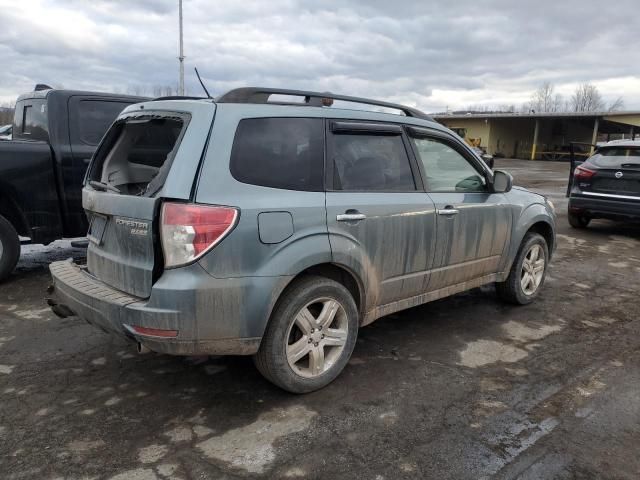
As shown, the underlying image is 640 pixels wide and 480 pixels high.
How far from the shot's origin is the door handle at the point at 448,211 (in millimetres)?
3986

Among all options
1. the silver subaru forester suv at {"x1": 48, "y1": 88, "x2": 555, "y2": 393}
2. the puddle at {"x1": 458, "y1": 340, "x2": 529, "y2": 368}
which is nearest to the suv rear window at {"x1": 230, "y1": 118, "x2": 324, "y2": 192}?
the silver subaru forester suv at {"x1": 48, "y1": 88, "x2": 555, "y2": 393}

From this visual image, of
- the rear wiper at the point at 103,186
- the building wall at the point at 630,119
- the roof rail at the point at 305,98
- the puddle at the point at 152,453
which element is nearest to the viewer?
the puddle at the point at 152,453

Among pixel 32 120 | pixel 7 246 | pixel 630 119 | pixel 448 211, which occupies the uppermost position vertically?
pixel 630 119

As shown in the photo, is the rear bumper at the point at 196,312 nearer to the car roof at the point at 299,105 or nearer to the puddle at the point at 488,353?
the car roof at the point at 299,105

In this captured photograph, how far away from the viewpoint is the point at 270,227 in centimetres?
296

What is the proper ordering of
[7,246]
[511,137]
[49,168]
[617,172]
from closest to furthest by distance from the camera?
1. [7,246]
2. [49,168]
3. [617,172]
4. [511,137]

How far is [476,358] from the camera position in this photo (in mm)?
4004

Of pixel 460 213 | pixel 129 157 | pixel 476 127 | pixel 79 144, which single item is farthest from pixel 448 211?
pixel 476 127

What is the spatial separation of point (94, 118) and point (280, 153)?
364cm

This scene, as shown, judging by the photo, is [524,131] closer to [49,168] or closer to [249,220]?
[49,168]

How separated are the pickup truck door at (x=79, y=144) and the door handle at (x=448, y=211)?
3837 mm

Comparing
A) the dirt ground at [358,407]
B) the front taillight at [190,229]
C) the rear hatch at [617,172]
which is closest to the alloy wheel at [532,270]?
the dirt ground at [358,407]

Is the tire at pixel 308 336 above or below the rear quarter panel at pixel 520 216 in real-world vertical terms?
below

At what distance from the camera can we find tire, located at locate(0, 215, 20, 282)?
5359 millimetres
